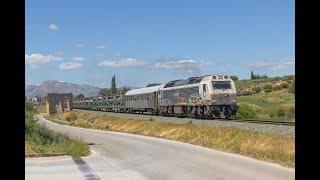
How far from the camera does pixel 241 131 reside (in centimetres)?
2986

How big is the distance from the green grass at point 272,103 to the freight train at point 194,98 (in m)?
12.6

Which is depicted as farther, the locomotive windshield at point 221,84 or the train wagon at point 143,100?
the train wagon at point 143,100

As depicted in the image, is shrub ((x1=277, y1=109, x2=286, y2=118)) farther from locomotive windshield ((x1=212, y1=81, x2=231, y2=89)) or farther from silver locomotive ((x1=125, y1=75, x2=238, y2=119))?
locomotive windshield ((x1=212, y1=81, x2=231, y2=89))

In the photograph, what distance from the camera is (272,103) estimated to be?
3056 inches

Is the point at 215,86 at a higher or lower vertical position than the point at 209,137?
higher

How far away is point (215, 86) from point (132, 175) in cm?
2954

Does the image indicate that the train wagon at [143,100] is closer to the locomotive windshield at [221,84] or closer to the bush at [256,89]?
the locomotive windshield at [221,84]

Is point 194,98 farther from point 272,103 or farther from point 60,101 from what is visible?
point 60,101

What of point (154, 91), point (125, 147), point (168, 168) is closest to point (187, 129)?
point (125, 147)

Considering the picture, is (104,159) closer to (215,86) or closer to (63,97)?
(215,86)

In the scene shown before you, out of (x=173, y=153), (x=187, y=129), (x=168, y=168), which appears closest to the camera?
(x=168, y=168)

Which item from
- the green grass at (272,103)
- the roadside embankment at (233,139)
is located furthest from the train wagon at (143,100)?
the roadside embankment at (233,139)

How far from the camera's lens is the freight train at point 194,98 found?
4475cm
